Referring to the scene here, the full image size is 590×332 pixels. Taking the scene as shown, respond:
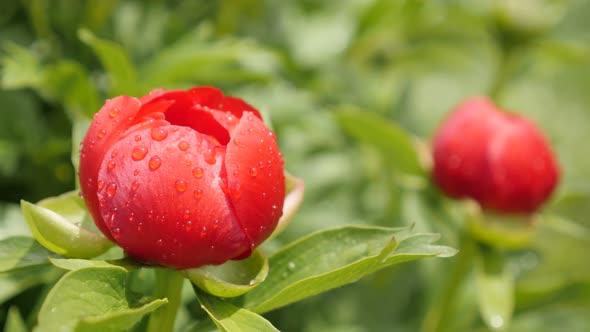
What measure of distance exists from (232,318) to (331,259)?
0.12 meters

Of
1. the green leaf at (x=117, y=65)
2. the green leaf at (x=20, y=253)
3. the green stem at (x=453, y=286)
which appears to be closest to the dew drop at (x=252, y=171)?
the green leaf at (x=20, y=253)

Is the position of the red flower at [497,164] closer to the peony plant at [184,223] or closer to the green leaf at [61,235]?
the peony plant at [184,223]

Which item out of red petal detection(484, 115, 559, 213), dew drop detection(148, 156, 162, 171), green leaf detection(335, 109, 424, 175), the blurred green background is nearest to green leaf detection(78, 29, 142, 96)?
the blurred green background

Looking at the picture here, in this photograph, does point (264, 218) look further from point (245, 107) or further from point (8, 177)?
point (8, 177)

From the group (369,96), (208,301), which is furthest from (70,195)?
(369,96)

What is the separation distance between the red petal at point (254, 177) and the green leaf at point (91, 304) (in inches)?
4.3

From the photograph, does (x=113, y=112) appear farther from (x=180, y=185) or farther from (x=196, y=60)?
(x=196, y=60)

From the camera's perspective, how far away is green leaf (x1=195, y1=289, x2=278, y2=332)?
812 millimetres

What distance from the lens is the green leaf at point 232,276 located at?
2.77 feet

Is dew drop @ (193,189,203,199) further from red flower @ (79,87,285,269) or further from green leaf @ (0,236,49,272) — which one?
green leaf @ (0,236,49,272)

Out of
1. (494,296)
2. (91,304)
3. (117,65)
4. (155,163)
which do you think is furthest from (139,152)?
(494,296)

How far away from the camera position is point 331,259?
2.94 ft

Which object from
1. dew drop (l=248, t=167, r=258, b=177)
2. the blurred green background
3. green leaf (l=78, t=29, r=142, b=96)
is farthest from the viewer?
the blurred green background

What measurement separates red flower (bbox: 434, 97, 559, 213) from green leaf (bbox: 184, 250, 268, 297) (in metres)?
0.59
